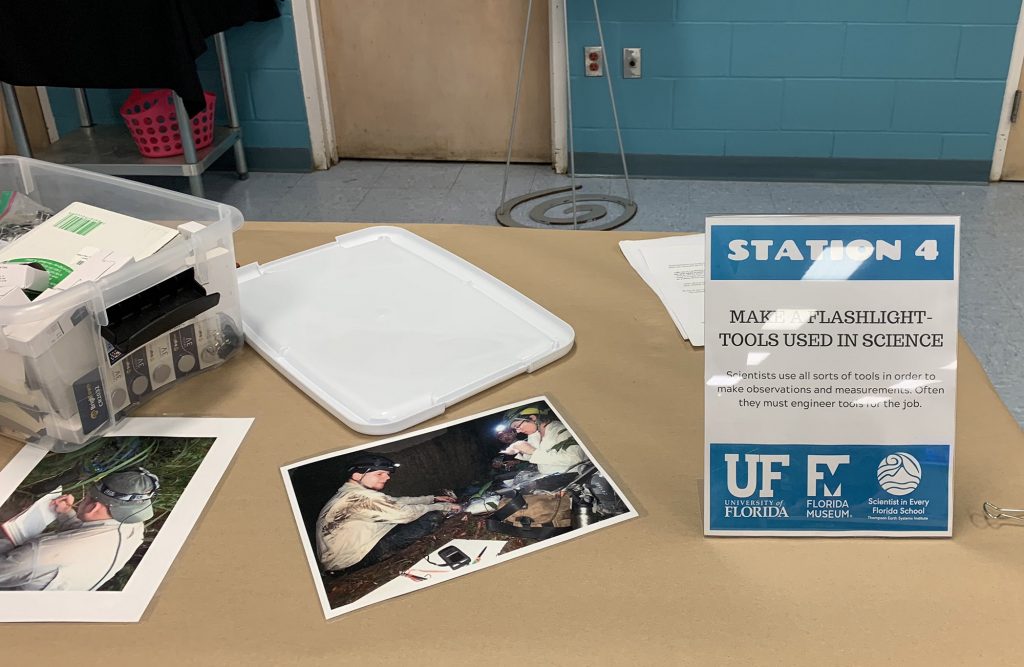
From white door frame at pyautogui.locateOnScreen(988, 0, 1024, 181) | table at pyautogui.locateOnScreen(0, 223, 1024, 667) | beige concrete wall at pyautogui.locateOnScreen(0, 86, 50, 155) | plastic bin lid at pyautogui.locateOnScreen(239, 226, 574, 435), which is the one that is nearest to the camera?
table at pyautogui.locateOnScreen(0, 223, 1024, 667)

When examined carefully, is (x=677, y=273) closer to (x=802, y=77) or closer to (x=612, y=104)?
(x=612, y=104)

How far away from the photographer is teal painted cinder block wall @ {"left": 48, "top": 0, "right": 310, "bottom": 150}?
3.51 m

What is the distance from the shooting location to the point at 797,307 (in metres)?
0.73

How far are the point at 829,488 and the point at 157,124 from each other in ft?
10.1

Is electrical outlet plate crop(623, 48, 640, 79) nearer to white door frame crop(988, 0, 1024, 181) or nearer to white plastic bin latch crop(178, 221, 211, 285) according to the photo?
white door frame crop(988, 0, 1024, 181)

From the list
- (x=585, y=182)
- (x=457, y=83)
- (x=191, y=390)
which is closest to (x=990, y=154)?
(x=585, y=182)

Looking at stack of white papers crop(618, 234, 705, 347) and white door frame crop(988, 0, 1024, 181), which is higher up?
stack of white papers crop(618, 234, 705, 347)

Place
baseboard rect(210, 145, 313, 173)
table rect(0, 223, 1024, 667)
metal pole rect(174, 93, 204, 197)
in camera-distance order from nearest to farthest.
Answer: table rect(0, 223, 1024, 667) < metal pole rect(174, 93, 204, 197) < baseboard rect(210, 145, 313, 173)

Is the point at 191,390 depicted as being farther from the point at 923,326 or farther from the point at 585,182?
the point at 585,182

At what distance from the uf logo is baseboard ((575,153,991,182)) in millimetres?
2957

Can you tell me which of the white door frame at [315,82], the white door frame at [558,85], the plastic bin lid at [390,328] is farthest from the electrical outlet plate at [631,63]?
the plastic bin lid at [390,328]

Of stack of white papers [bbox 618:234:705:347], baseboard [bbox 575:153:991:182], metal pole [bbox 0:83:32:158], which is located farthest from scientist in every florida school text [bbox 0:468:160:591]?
baseboard [bbox 575:153:991:182]

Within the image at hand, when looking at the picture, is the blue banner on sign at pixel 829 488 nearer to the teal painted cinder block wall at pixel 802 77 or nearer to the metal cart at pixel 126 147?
the metal cart at pixel 126 147

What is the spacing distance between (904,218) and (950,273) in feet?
0.20
